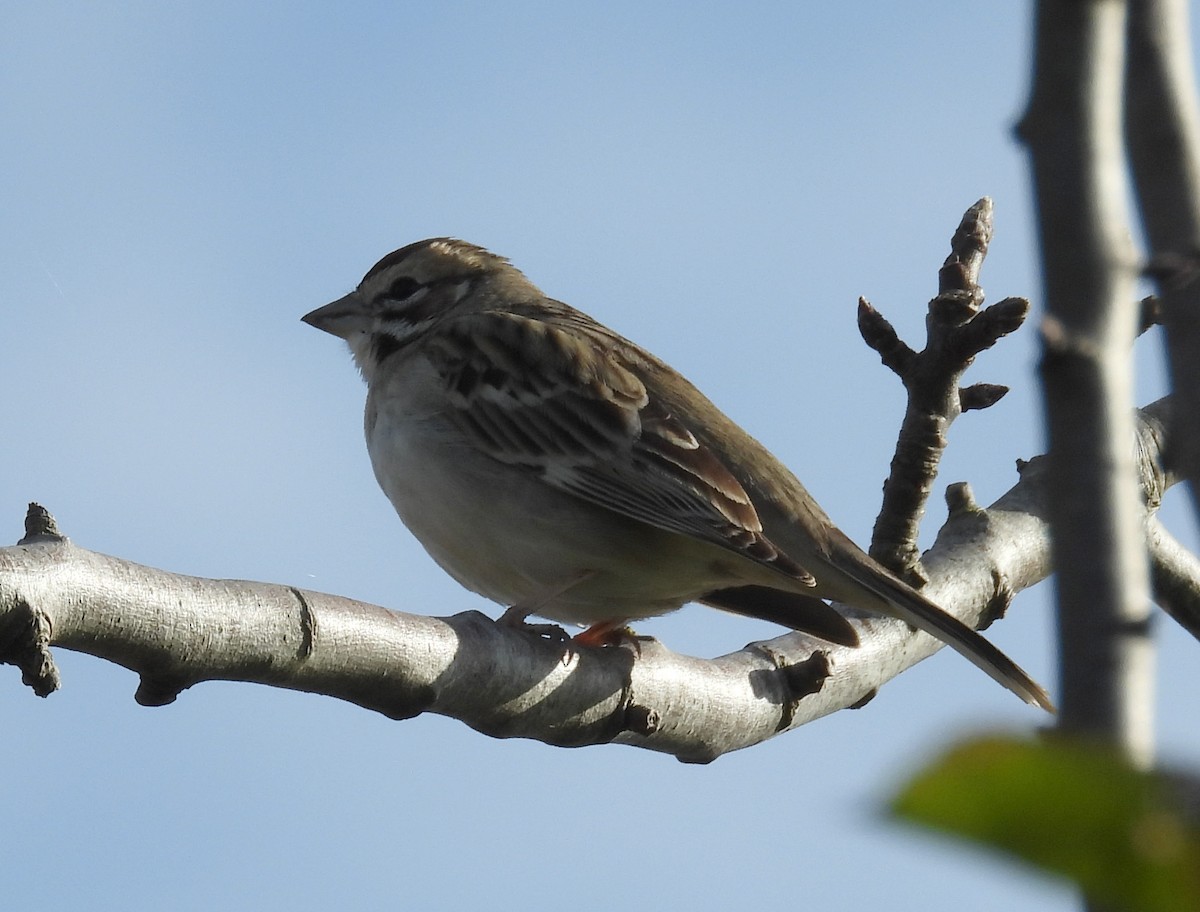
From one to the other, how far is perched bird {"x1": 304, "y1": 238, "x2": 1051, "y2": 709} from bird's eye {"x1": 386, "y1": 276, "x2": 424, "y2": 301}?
97 centimetres

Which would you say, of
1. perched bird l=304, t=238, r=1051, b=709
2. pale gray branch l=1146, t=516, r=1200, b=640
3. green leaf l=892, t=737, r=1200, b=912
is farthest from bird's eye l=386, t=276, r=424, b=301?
green leaf l=892, t=737, r=1200, b=912

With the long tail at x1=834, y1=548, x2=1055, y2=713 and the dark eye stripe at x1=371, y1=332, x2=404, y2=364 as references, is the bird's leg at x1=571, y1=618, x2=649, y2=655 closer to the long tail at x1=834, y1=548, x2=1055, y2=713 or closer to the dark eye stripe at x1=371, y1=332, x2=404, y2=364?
the long tail at x1=834, y1=548, x2=1055, y2=713

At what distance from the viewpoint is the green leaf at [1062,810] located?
0.82 m

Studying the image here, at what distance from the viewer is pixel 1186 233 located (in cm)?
126

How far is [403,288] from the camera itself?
8.21 metres

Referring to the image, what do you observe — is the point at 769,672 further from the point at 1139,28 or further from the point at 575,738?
the point at 1139,28

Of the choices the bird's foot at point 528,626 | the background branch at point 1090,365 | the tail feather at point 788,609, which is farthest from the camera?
the tail feather at point 788,609

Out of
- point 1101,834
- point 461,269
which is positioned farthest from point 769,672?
point 1101,834

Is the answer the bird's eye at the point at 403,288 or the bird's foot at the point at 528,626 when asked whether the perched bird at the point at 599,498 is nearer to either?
the bird's foot at the point at 528,626

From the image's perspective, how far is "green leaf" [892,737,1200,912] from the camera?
825mm

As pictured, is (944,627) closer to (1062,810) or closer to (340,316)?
(340,316)

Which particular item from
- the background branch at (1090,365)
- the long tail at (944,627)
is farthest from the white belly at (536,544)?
the background branch at (1090,365)

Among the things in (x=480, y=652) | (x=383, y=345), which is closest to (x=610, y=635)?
(x=480, y=652)

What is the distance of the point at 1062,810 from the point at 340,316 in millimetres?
7571
